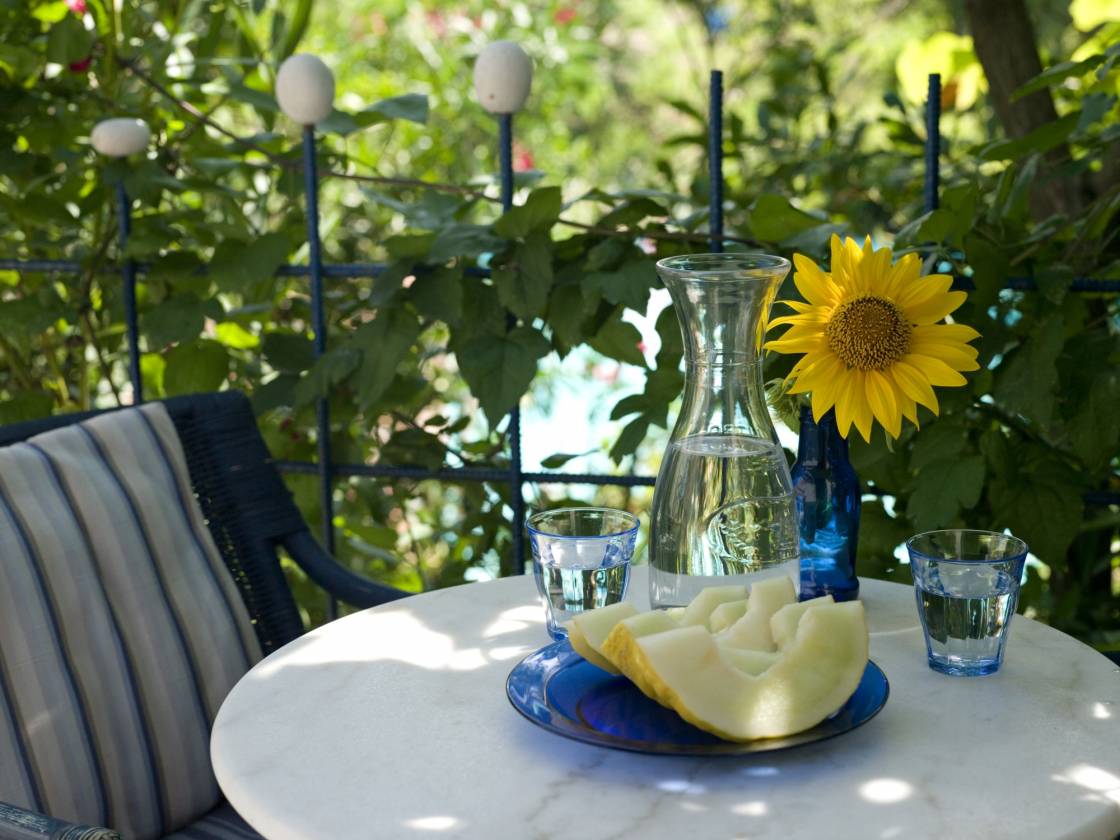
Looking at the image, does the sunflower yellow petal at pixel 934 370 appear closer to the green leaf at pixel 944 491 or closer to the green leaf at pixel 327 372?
the green leaf at pixel 944 491

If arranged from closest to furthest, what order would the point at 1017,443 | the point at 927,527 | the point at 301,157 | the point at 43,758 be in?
1. the point at 43,758
2. the point at 927,527
3. the point at 1017,443
4. the point at 301,157

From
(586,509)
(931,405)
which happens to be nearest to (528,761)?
(586,509)

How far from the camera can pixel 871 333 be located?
3.80 ft

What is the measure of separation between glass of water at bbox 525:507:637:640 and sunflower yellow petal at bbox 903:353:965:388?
292 mm

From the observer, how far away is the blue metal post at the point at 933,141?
5.75 feet

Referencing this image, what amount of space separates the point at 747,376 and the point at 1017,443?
84 cm

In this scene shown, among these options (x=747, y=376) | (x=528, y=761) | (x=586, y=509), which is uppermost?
(x=747, y=376)

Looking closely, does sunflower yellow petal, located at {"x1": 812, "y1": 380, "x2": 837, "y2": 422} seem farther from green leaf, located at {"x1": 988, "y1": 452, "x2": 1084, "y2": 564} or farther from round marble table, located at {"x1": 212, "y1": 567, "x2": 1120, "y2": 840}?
green leaf, located at {"x1": 988, "y1": 452, "x2": 1084, "y2": 564}

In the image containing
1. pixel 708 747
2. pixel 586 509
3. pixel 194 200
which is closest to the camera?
pixel 708 747

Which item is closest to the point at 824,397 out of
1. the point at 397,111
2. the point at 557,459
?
the point at 557,459

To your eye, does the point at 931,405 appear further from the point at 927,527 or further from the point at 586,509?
the point at 927,527

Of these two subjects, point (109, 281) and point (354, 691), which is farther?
point (109, 281)

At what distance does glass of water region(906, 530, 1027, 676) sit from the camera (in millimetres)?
1110

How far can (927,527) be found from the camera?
5.47 ft
